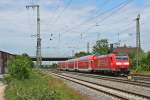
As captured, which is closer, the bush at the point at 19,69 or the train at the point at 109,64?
the bush at the point at 19,69

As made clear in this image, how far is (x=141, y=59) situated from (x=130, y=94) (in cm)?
5082

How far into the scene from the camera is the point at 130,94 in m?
25.1

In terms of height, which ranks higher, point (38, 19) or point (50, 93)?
point (38, 19)

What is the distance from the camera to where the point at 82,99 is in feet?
68.4

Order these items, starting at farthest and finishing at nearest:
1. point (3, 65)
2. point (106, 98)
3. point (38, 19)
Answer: point (38, 19) → point (3, 65) → point (106, 98)

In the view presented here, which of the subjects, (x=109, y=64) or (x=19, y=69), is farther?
(x=109, y=64)

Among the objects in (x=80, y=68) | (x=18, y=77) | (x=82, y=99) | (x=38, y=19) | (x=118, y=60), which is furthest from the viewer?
→ (x=80, y=68)

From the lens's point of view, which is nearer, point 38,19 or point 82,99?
point 82,99

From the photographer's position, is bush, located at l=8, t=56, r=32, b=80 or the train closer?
bush, located at l=8, t=56, r=32, b=80

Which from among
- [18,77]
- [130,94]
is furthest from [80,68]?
[130,94]

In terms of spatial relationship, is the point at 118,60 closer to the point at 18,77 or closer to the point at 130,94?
the point at 18,77

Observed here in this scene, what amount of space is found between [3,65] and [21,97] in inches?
1928

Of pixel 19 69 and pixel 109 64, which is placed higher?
pixel 109 64

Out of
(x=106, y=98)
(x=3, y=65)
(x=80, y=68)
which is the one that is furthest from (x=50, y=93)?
(x=80, y=68)
